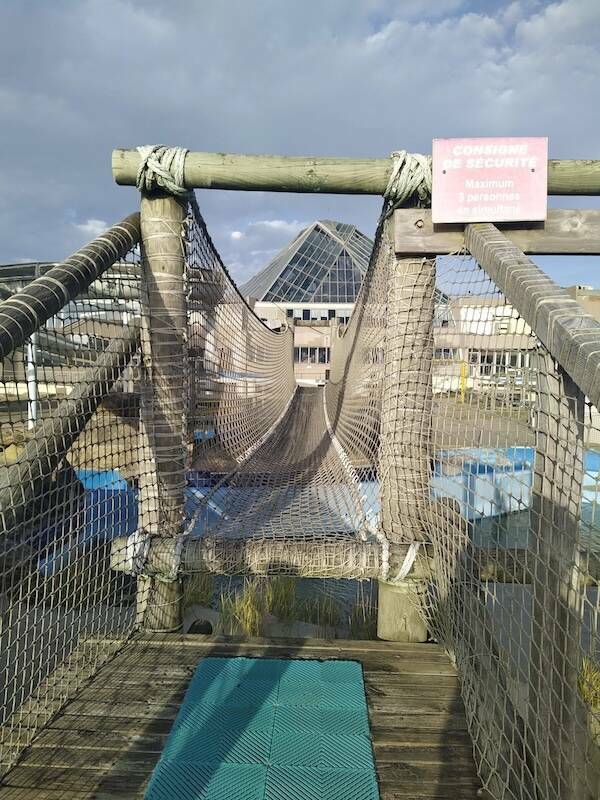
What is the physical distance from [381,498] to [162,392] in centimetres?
98

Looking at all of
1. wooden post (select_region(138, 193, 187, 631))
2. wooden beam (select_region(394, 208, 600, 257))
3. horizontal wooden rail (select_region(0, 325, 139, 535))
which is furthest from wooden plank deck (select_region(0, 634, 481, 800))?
wooden beam (select_region(394, 208, 600, 257))

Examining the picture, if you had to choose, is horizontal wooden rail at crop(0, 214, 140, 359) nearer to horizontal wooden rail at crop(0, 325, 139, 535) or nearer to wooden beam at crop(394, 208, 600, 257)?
horizontal wooden rail at crop(0, 325, 139, 535)

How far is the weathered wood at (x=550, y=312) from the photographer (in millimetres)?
895

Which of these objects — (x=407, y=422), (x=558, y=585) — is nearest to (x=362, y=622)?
(x=407, y=422)

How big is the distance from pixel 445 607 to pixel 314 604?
1.54 metres

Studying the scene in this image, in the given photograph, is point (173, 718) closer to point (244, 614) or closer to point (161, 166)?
point (244, 614)

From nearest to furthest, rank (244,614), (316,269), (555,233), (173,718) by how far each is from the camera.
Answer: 1. (173,718)
2. (555,233)
3. (244,614)
4. (316,269)

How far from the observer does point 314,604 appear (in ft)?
10.5

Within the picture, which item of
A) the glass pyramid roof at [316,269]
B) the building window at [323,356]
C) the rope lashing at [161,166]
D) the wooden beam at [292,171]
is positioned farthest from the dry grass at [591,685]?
the glass pyramid roof at [316,269]

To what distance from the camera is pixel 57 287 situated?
1.39 meters

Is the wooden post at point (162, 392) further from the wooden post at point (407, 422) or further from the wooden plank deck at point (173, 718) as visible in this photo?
the wooden post at point (407, 422)

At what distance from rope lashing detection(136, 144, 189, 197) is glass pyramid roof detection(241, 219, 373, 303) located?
26.8 meters

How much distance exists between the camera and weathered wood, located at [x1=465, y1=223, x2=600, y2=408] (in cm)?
90

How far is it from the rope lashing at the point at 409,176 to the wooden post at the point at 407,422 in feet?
0.58
